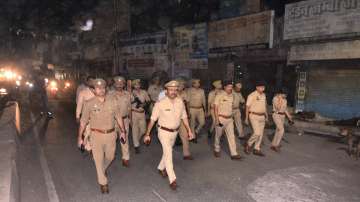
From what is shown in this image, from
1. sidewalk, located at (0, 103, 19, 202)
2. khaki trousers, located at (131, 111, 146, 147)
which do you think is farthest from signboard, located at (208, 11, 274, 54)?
sidewalk, located at (0, 103, 19, 202)

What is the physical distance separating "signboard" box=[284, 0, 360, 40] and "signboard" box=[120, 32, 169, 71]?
954 cm

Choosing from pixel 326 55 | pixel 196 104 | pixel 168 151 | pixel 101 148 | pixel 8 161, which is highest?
pixel 326 55

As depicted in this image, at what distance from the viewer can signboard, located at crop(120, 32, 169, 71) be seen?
21.6 meters

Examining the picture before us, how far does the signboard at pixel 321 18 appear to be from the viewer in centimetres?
1105

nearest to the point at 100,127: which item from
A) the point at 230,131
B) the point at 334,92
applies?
the point at 230,131

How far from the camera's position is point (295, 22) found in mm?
13008

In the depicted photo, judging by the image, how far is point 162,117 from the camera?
616 centimetres

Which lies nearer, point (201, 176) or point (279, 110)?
point (201, 176)

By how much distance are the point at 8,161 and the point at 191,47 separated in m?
14.2

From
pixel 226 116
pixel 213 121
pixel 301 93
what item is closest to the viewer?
pixel 226 116

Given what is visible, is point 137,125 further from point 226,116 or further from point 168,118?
point 168,118

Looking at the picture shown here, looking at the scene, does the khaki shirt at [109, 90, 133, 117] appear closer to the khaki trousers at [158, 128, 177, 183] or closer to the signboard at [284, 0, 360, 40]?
the khaki trousers at [158, 128, 177, 183]

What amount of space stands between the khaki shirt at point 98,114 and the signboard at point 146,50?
1560cm

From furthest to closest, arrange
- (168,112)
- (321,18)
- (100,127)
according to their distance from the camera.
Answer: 1. (321,18)
2. (168,112)
3. (100,127)
